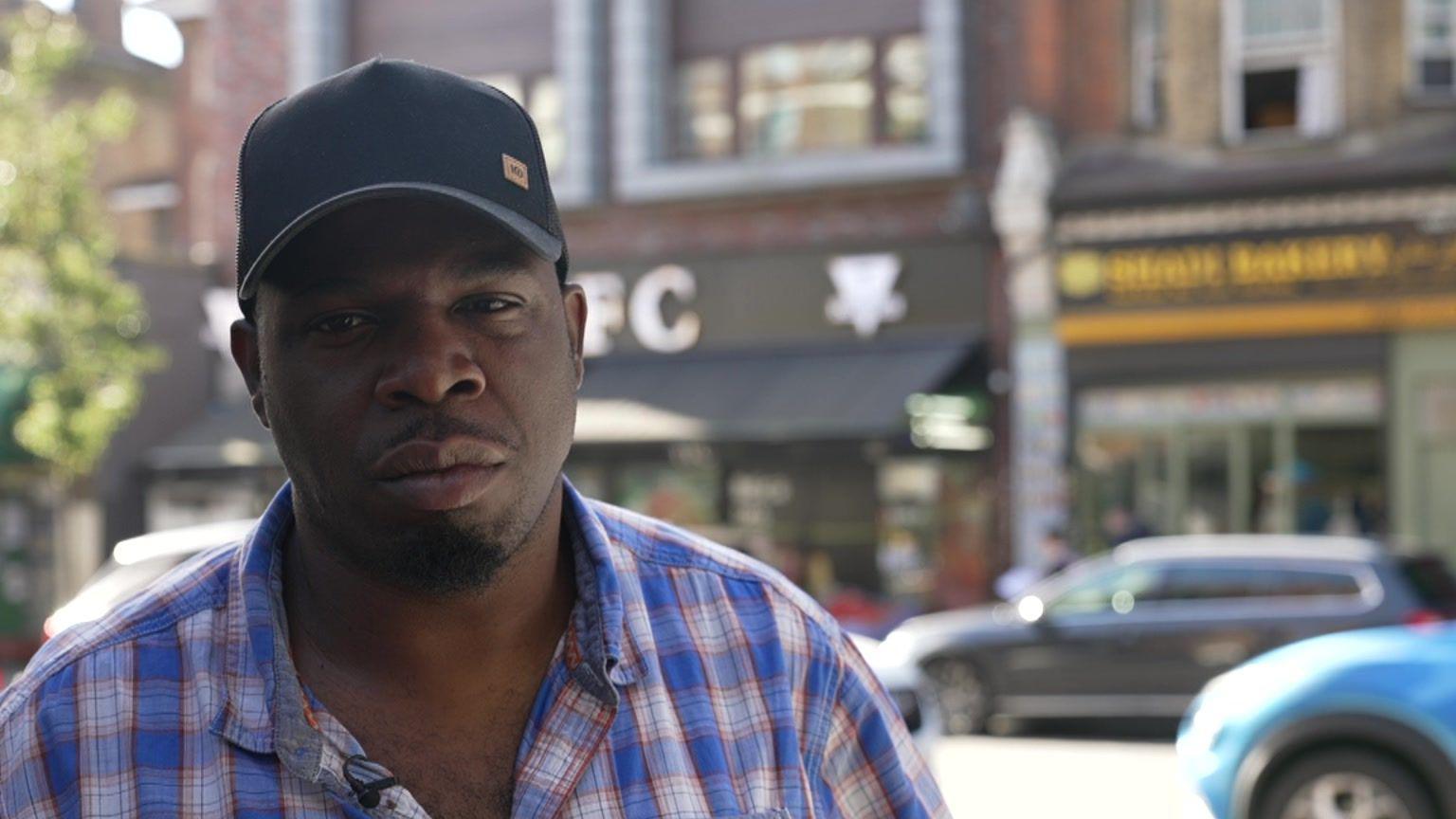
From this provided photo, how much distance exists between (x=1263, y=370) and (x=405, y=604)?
17.1 m

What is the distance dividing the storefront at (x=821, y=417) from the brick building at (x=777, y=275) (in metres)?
0.03

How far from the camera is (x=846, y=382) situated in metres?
19.4

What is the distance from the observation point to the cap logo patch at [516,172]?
5.93 feet

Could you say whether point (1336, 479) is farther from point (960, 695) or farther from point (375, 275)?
point (375, 275)

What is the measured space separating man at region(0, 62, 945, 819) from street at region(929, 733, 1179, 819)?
23.3 ft

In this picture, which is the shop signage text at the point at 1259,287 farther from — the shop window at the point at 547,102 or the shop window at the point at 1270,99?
the shop window at the point at 547,102

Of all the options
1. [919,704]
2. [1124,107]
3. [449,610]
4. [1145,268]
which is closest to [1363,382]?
[1145,268]

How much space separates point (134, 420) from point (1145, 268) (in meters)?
13.7

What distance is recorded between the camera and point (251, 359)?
194 cm

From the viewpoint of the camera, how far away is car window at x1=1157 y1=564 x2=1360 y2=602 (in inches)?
483

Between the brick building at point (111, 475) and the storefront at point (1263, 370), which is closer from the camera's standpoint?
the storefront at point (1263, 370)

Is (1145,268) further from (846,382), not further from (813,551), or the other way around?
(813,551)

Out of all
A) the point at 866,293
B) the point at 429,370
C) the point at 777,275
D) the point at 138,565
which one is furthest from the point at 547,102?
the point at 429,370

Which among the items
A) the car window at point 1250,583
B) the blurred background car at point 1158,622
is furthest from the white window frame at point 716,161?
the car window at point 1250,583
